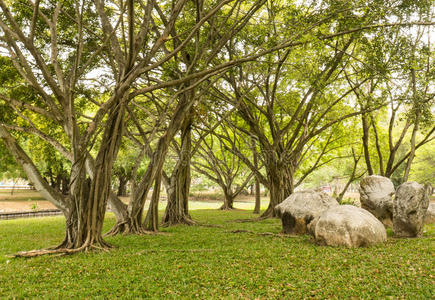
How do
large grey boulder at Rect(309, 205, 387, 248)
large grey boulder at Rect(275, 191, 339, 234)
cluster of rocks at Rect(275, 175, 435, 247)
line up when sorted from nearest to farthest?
large grey boulder at Rect(309, 205, 387, 248) → cluster of rocks at Rect(275, 175, 435, 247) → large grey boulder at Rect(275, 191, 339, 234)

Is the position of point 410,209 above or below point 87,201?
below

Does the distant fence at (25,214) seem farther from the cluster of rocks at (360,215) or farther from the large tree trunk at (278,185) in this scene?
the cluster of rocks at (360,215)

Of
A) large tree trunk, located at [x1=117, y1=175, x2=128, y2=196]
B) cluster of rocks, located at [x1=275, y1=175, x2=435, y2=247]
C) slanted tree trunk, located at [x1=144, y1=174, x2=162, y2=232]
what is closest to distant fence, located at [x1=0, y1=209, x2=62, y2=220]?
slanted tree trunk, located at [x1=144, y1=174, x2=162, y2=232]

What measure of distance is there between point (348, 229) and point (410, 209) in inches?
77.6

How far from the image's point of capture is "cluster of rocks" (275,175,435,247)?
6.53 meters

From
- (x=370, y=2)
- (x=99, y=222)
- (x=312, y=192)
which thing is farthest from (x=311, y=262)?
(x=370, y=2)

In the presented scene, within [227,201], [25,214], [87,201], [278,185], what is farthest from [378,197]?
[25,214]

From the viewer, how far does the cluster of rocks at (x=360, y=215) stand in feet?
21.4

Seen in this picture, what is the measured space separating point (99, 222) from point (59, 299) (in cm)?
280

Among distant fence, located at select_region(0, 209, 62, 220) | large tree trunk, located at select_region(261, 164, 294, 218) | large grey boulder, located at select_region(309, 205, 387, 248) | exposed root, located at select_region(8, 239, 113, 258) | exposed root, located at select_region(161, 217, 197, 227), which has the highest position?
large tree trunk, located at select_region(261, 164, 294, 218)

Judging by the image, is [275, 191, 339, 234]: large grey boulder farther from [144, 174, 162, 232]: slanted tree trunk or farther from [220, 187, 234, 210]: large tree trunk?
[220, 187, 234, 210]: large tree trunk

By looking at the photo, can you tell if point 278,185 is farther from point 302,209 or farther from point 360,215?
point 360,215

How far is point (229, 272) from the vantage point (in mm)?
4758

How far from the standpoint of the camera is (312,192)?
343 inches
